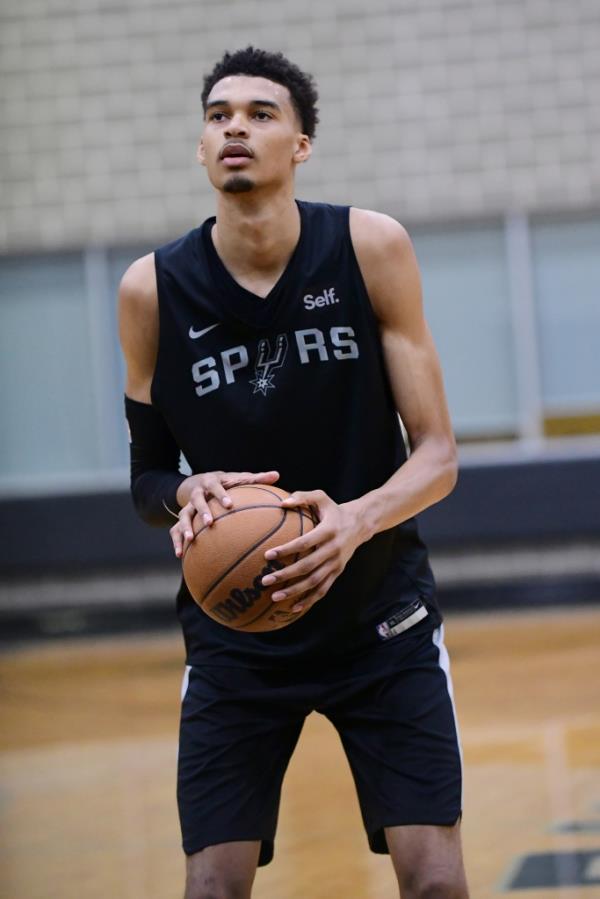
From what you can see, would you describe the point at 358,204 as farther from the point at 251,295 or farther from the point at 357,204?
the point at 251,295

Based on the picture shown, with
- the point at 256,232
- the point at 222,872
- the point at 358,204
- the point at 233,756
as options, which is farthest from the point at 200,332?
the point at 358,204

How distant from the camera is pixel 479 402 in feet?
33.4

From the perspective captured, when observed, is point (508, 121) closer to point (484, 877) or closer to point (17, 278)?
point (17, 278)

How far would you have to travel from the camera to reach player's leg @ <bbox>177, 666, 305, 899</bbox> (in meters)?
2.86

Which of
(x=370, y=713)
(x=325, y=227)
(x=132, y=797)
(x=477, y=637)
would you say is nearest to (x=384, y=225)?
(x=325, y=227)

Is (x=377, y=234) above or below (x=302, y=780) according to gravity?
above

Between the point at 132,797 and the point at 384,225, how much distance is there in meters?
3.34

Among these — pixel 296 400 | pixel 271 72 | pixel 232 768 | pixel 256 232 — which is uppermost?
pixel 271 72

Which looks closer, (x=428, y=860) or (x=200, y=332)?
(x=428, y=860)

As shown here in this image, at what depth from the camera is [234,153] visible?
2955 millimetres

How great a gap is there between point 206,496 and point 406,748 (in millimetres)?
617

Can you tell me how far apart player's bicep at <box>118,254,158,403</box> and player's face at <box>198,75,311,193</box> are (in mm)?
251

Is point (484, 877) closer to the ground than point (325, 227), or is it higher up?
closer to the ground

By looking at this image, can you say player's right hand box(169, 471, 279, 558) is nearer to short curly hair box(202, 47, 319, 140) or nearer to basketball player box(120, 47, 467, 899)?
basketball player box(120, 47, 467, 899)
